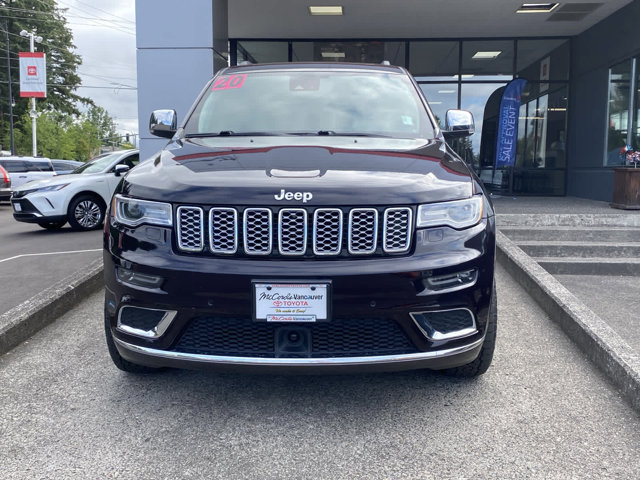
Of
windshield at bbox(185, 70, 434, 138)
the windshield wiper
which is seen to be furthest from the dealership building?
the windshield wiper

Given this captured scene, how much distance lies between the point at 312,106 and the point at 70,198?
26.2 feet

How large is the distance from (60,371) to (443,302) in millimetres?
2201

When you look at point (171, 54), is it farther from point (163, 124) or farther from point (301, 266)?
point (301, 266)

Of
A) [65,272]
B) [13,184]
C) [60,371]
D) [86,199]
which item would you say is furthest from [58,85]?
[60,371]

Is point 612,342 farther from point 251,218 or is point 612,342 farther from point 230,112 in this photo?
point 230,112

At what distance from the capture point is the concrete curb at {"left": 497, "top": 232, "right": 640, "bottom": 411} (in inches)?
114

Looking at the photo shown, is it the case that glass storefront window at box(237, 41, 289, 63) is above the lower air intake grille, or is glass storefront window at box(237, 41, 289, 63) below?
above

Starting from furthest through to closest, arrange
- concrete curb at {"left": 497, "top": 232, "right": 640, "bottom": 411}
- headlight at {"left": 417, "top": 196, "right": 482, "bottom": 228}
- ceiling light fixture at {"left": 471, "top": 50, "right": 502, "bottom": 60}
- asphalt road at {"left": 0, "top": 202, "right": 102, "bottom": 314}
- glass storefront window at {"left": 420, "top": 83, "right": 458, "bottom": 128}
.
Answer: glass storefront window at {"left": 420, "top": 83, "right": 458, "bottom": 128} → ceiling light fixture at {"left": 471, "top": 50, "right": 502, "bottom": 60} → asphalt road at {"left": 0, "top": 202, "right": 102, "bottom": 314} → concrete curb at {"left": 497, "top": 232, "right": 640, "bottom": 411} → headlight at {"left": 417, "top": 196, "right": 482, "bottom": 228}

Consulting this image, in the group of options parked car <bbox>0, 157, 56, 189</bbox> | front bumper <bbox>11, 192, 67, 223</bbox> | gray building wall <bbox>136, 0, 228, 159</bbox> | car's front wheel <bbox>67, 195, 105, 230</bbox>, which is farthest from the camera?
parked car <bbox>0, 157, 56, 189</bbox>

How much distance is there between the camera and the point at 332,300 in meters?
2.32

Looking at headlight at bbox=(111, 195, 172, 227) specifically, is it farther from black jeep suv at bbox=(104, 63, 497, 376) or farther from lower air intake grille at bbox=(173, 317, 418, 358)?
lower air intake grille at bbox=(173, 317, 418, 358)

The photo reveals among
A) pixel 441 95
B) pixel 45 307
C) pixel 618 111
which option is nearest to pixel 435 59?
pixel 441 95

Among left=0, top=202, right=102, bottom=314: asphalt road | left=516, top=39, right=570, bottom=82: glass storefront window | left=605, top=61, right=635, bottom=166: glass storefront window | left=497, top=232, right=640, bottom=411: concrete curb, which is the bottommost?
left=0, top=202, right=102, bottom=314: asphalt road

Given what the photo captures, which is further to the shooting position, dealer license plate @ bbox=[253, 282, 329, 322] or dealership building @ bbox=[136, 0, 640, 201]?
dealership building @ bbox=[136, 0, 640, 201]
